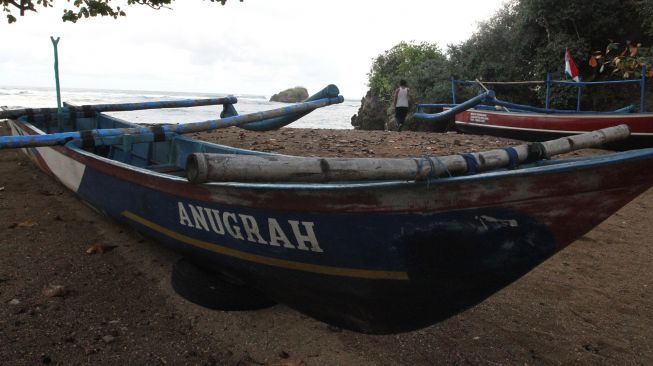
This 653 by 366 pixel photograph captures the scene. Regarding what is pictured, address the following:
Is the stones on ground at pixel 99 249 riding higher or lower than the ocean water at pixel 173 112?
lower

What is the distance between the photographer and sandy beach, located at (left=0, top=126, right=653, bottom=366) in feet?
8.96

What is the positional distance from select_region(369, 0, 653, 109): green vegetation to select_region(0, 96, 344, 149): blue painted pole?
447 inches

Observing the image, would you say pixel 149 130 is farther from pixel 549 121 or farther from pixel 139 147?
pixel 549 121

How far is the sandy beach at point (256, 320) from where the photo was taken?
2.73 meters

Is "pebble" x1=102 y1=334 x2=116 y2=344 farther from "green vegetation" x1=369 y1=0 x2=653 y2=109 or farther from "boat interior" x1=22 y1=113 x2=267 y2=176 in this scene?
"green vegetation" x1=369 y1=0 x2=653 y2=109

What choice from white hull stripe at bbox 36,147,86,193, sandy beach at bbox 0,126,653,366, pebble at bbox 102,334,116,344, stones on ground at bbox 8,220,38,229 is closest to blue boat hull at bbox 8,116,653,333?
sandy beach at bbox 0,126,653,366

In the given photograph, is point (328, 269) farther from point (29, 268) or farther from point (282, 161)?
point (29, 268)

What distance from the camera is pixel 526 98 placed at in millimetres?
17078

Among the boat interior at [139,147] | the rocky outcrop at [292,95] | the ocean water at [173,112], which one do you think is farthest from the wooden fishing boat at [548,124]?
the rocky outcrop at [292,95]

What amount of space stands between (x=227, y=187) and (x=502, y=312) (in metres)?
2.10

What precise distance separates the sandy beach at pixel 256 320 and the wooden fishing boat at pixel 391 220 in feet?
0.71

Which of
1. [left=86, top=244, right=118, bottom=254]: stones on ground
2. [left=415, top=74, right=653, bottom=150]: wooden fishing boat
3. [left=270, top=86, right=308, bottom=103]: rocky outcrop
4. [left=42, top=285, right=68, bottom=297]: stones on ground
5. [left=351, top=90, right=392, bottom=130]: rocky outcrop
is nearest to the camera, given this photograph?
[left=42, top=285, right=68, bottom=297]: stones on ground

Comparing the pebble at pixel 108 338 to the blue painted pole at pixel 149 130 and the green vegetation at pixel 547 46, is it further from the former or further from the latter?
the green vegetation at pixel 547 46

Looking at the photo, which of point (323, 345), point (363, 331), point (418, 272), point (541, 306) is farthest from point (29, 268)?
point (541, 306)
